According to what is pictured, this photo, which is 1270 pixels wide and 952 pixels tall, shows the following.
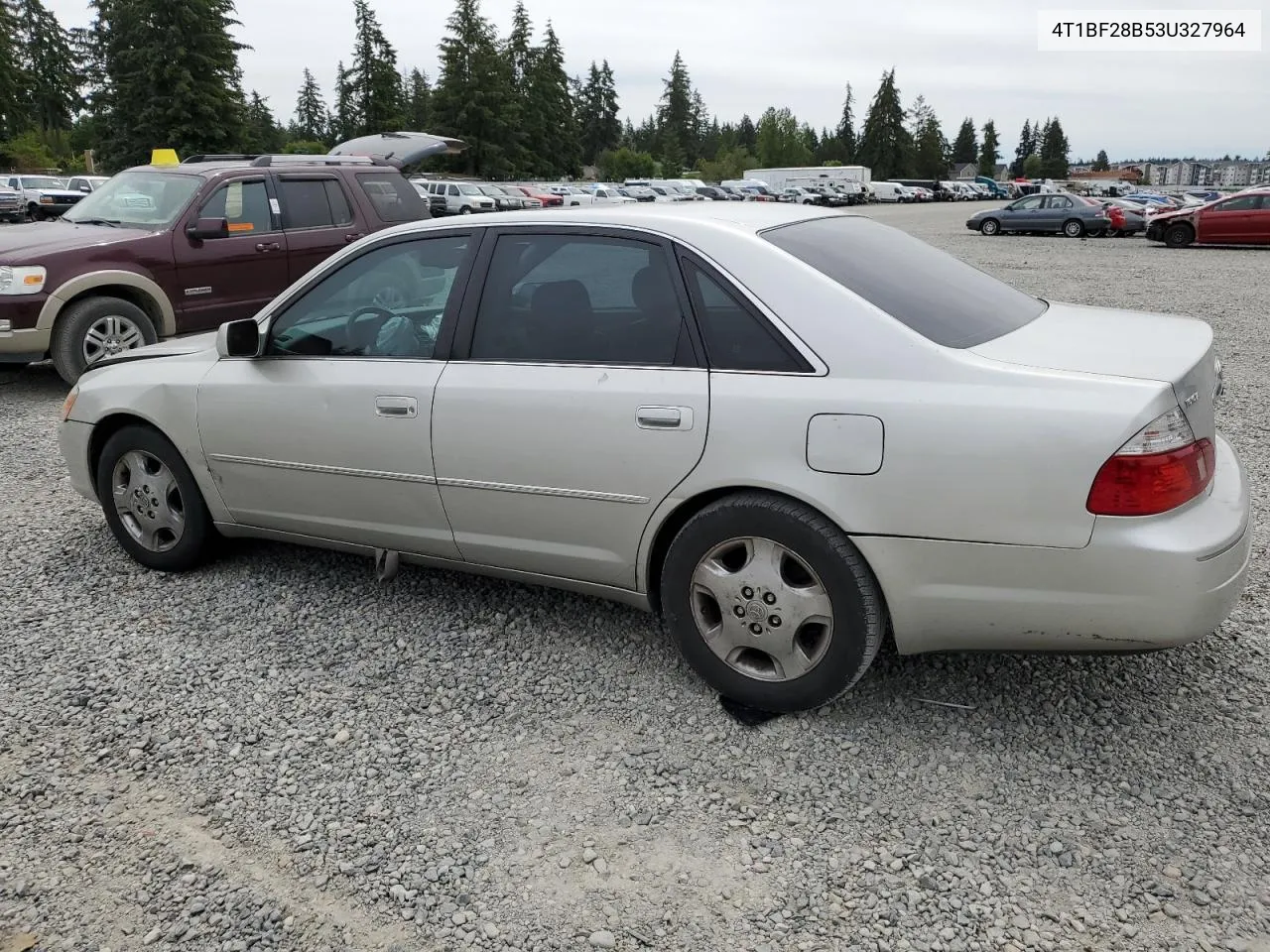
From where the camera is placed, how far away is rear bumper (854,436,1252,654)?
8.75 feet

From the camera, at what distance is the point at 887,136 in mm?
114438

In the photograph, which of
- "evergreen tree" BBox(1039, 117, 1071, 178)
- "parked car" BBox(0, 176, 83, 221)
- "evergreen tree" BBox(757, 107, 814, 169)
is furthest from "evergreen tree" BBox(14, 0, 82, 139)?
"evergreen tree" BBox(1039, 117, 1071, 178)

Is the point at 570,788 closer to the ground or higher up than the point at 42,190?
closer to the ground

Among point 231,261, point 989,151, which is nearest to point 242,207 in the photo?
point 231,261

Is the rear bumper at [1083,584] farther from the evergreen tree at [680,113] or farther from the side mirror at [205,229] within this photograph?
the evergreen tree at [680,113]

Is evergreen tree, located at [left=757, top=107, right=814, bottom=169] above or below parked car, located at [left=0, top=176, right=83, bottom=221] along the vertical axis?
above

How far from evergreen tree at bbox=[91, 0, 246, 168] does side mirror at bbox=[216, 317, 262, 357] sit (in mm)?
56540

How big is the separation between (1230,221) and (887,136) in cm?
9794

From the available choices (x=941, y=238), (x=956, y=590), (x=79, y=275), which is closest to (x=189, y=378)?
(x=956, y=590)

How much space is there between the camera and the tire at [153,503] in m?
4.38

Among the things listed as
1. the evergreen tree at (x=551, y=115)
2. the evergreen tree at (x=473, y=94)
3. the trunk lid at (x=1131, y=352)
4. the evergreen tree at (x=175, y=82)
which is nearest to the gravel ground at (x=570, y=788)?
the trunk lid at (x=1131, y=352)

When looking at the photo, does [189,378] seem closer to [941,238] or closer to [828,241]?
[828,241]

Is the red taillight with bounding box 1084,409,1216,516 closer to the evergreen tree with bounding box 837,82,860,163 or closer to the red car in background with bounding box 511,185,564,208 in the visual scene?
the red car in background with bounding box 511,185,564,208

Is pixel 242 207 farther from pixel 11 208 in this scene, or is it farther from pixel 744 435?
pixel 11 208
